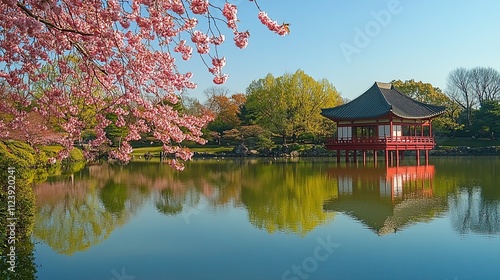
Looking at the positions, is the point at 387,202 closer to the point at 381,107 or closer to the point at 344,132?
the point at 381,107

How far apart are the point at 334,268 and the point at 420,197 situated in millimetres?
7065

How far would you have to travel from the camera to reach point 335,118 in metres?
28.2

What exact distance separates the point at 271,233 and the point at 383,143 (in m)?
18.3

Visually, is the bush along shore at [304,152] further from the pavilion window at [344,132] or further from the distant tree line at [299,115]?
the pavilion window at [344,132]

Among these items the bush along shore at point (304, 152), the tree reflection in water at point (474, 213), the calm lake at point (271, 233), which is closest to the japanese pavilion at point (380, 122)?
the bush along shore at point (304, 152)

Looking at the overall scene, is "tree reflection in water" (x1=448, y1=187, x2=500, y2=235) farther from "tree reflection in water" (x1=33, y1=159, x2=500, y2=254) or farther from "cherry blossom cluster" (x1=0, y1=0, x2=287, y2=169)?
"cherry blossom cluster" (x1=0, y1=0, x2=287, y2=169)

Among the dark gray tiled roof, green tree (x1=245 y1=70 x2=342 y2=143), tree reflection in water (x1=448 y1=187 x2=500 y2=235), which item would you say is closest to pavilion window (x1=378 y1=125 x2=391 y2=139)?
the dark gray tiled roof

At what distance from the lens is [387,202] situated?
445 inches

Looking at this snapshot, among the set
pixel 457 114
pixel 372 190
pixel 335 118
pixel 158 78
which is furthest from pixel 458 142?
pixel 158 78

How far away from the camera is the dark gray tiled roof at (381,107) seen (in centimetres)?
2639

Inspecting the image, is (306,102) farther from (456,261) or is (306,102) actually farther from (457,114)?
(456,261)

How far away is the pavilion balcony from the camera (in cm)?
2495

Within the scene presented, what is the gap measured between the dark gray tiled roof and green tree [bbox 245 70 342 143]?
28.8ft

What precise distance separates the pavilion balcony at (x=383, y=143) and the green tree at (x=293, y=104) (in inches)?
412
